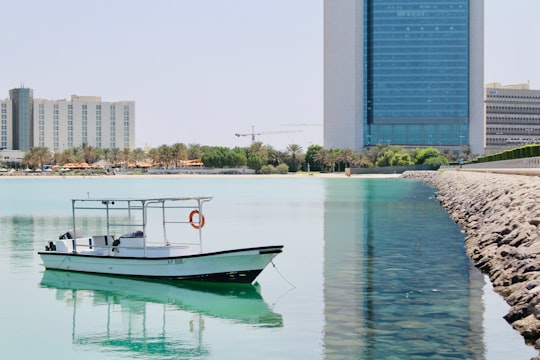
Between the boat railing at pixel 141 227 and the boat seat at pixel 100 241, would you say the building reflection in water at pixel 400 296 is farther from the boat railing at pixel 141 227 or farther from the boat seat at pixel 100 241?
the boat seat at pixel 100 241

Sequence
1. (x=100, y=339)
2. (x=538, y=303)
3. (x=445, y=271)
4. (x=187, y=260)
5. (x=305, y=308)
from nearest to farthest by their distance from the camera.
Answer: (x=538, y=303) → (x=100, y=339) → (x=305, y=308) → (x=187, y=260) → (x=445, y=271)

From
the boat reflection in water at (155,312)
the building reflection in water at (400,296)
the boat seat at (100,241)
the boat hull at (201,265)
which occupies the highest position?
the boat seat at (100,241)

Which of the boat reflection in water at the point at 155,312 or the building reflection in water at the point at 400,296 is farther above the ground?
the building reflection in water at the point at 400,296

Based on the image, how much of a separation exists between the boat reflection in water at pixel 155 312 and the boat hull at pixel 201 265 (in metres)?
0.31

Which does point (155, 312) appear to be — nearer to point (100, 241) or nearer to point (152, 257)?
point (152, 257)

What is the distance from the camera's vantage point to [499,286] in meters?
26.0

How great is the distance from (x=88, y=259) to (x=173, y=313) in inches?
307

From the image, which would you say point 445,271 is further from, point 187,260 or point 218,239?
point 218,239

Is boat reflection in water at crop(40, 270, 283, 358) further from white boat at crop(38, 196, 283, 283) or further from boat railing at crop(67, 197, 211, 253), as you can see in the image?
boat railing at crop(67, 197, 211, 253)

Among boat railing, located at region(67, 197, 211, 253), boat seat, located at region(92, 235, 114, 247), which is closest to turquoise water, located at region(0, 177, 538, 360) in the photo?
boat railing, located at region(67, 197, 211, 253)

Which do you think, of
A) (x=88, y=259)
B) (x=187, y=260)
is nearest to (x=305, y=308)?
(x=187, y=260)

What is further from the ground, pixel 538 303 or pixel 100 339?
pixel 538 303

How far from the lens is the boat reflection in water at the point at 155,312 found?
21.3 m

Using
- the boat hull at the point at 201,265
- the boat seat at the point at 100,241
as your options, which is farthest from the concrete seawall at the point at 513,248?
the boat seat at the point at 100,241
